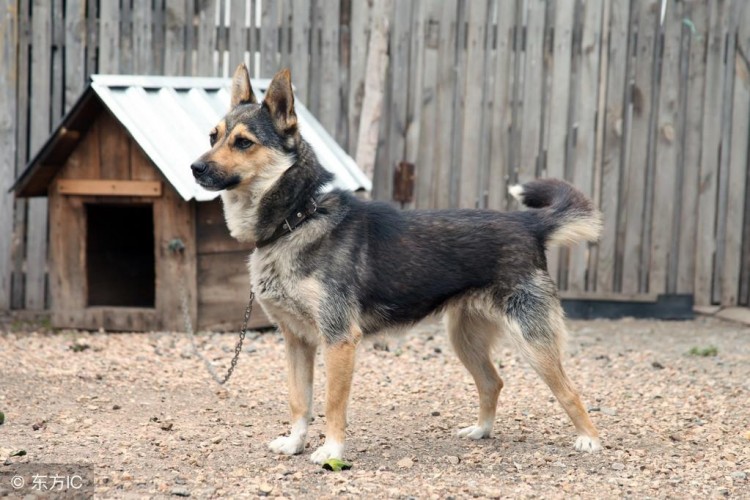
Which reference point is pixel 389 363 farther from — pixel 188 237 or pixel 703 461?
pixel 703 461

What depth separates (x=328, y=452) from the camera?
4539 millimetres

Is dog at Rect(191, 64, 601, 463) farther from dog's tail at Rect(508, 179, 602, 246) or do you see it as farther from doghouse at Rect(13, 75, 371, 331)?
doghouse at Rect(13, 75, 371, 331)

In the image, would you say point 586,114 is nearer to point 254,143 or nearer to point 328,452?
point 254,143

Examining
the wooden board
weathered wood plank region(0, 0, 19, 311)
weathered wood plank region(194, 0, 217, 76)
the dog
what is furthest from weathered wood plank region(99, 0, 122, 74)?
the wooden board

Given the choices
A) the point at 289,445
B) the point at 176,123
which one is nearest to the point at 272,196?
the point at 289,445

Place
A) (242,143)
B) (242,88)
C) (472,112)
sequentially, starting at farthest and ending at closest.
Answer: (472,112) < (242,88) < (242,143)

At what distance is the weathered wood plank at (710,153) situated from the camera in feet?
27.9

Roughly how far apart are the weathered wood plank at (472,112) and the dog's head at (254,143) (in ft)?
13.1

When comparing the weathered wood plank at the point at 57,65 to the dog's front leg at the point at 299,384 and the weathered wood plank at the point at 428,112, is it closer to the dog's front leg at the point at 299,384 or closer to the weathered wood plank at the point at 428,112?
the weathered wood plank at the point at 428,112

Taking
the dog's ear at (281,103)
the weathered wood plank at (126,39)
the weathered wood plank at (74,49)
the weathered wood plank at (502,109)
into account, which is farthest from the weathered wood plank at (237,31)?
the dog's ear at (281,103)

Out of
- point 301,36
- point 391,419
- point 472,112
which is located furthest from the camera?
point 472,112

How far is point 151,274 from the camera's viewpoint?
9000 millimetres

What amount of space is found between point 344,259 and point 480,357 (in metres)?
1.06

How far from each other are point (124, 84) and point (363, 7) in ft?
7.41
